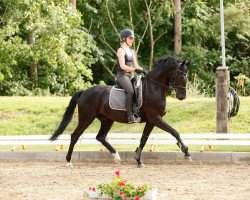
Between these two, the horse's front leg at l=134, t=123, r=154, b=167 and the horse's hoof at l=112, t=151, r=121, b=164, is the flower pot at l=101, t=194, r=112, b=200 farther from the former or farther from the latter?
the horse's hoof at l=112, t=151, r=121, b=164

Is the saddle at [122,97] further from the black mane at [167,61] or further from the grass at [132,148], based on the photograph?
the grass at [132,148]

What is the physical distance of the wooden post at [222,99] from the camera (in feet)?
59.4

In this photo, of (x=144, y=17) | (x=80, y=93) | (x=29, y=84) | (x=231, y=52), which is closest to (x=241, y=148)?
(x=80, y=93)

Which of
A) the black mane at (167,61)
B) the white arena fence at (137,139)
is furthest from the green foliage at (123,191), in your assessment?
the white arena fence at (137,139)

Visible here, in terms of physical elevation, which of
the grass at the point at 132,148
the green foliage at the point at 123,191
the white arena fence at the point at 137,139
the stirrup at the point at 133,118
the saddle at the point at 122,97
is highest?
the saddle at the point at 122,97

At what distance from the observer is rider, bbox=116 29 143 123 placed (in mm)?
15578

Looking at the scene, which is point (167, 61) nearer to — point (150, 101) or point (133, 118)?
point (150, 101)

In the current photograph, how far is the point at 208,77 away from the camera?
37.0 m

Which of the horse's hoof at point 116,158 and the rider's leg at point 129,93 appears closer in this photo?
the rider's leg at point 129,93

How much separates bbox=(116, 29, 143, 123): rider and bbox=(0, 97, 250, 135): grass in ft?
18.0

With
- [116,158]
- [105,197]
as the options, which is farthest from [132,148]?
[105,197]

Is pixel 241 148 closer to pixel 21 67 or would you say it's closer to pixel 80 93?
pixel 80 93

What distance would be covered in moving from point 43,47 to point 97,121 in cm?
815

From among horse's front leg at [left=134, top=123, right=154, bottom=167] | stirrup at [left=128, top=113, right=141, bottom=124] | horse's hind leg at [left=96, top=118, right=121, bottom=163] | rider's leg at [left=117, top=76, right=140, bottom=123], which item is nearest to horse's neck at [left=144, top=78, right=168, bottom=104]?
rider's leg at [left=117, top=76, right=140, bottom=123]
